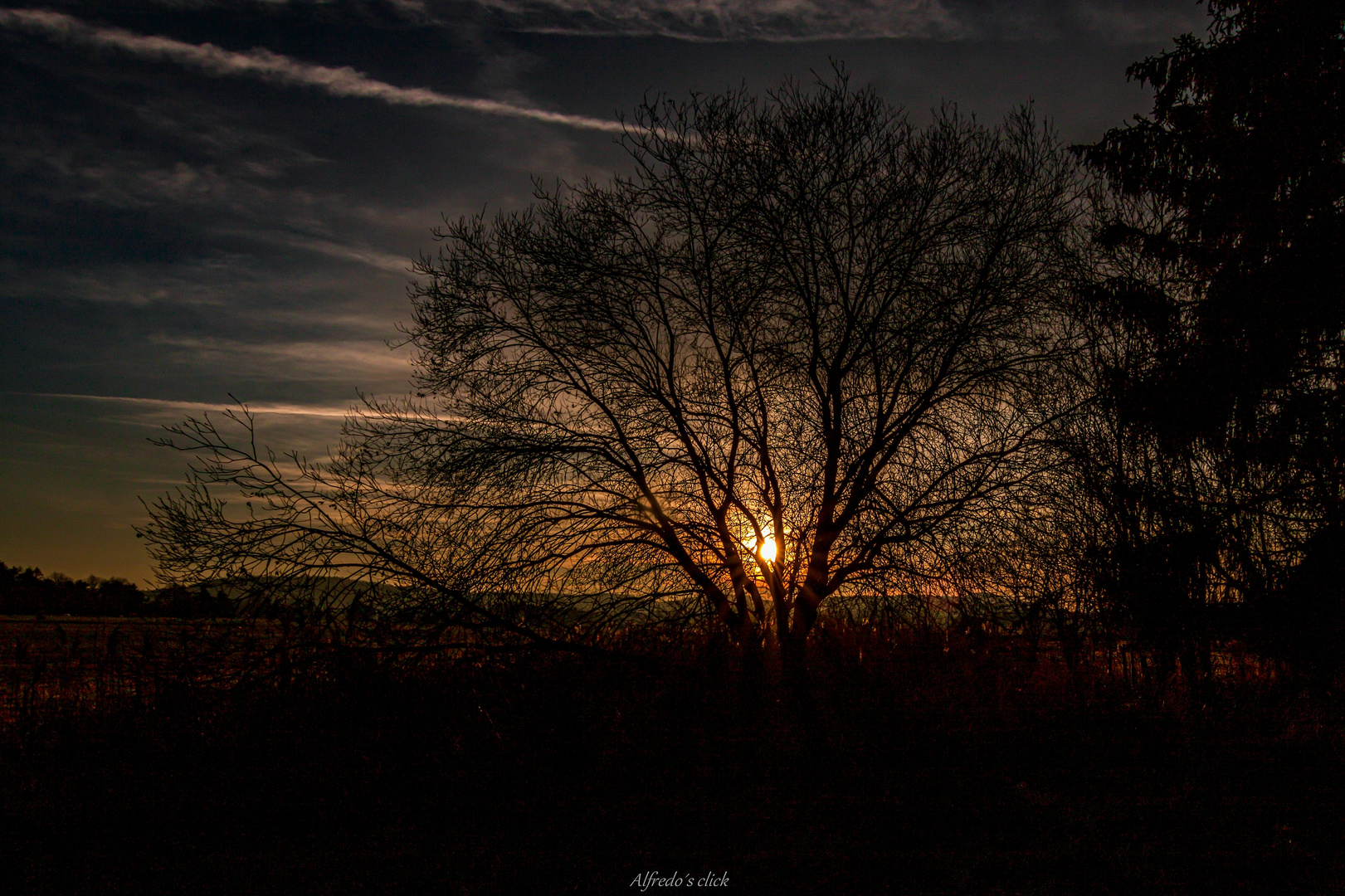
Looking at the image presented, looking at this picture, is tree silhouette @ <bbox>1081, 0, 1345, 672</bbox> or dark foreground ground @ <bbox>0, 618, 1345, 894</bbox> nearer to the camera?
dark foreground ground @ <bbox>0, 618, 1345, 894</bbox>

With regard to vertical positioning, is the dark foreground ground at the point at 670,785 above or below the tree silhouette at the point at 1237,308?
below

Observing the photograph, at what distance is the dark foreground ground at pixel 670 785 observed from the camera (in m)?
5.79

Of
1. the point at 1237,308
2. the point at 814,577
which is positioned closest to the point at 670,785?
the point at 814,577

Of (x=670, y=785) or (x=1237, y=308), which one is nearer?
(x=670, y=785)

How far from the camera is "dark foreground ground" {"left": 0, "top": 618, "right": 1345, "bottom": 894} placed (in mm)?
5789

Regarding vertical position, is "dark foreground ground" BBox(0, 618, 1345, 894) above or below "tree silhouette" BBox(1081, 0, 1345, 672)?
below

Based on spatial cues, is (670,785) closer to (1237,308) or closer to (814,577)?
(814,577)

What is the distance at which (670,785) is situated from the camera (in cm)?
759

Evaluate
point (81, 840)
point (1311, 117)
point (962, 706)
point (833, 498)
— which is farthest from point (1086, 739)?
point (81, 840)

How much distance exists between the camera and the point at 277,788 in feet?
23.1

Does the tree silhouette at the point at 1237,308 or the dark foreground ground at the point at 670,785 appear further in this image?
the tree silhouette at the point at 1237,308

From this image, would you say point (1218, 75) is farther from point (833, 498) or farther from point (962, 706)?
point (962, 706)

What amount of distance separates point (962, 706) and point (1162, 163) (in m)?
7.47

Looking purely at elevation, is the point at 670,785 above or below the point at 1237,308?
below
